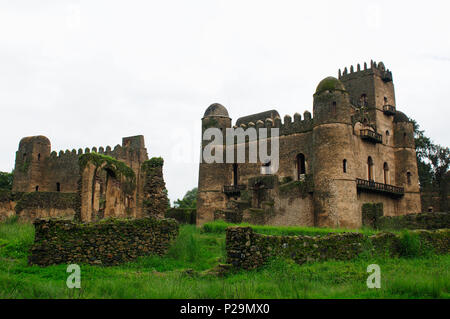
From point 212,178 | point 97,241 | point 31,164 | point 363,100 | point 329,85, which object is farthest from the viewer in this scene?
point 31,164

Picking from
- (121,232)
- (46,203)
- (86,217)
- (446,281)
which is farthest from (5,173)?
(446,281)

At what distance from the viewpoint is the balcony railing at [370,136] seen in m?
29.8

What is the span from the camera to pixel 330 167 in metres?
26.4

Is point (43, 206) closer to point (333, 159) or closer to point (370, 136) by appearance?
point (333, 159)

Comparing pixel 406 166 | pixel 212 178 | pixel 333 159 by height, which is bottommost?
pixel 212 178

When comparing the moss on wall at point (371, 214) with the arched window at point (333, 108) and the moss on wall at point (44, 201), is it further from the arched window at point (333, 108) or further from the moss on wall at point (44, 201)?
the moss on wall at point (44, 201)

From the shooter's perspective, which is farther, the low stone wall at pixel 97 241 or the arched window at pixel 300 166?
the arched window at pixel 300 166

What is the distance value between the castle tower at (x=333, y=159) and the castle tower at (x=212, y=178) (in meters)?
7.58

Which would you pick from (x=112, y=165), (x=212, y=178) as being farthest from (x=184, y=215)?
(x=112, y=165)

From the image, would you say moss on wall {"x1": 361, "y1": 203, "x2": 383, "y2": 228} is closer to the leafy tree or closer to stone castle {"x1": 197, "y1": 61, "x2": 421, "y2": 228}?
stone castle {"x1": 197, "y1": 61, "x2": 421, "y2": 228}

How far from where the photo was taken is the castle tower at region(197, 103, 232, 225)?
32.1 meters

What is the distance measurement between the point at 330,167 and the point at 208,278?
57.4 feet

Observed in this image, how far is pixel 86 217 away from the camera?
56.9 feet

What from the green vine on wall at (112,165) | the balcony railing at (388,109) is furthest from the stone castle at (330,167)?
the green vine on wall at (112,165)
